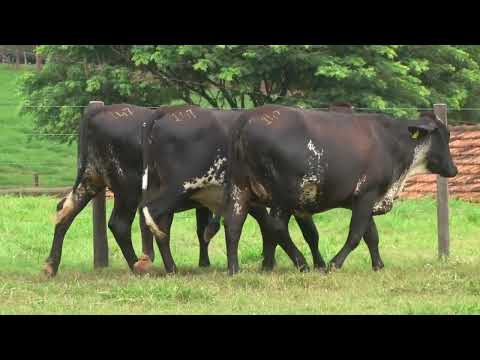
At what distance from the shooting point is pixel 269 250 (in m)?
11.9

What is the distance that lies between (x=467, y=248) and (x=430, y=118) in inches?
106

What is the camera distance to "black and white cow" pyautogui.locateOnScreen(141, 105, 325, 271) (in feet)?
37.1

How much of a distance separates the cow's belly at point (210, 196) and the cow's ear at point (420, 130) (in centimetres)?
225

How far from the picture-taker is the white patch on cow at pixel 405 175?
462 inches

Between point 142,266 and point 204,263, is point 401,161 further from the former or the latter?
point 142,266

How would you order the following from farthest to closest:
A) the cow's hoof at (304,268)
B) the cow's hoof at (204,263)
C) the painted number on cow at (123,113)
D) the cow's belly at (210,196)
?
the cow's hoof at (204,263)
the painted number on cow at (123,113)
the cow's hoof at (304,268)
the cow's belly at (210,196)

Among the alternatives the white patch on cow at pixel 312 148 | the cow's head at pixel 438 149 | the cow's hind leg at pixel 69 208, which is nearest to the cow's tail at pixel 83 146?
the cow's hind leg at pixel 69 208

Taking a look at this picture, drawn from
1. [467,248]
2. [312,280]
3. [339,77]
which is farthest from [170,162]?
[339,77]

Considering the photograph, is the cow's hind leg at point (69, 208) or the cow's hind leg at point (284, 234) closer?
the cow's hind leg at point (284, 234)

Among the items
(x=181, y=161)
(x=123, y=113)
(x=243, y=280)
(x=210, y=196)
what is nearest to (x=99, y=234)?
(x=123, y=113)

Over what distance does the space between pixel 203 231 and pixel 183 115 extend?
176 centimetres

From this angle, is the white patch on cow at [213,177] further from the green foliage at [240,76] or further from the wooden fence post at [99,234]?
the green foliage at [240,76]

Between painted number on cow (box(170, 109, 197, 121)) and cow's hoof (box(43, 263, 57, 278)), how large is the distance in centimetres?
211

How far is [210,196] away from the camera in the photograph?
38.1 feet
